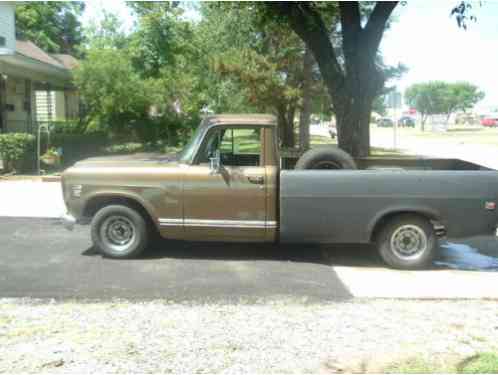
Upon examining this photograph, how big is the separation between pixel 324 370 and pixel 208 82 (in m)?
22.7

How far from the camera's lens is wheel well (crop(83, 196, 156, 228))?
24.3ft

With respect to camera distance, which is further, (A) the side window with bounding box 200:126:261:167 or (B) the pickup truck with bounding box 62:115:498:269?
(A) the side window with bounding box 200:126:261:167

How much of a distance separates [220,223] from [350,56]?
5355 millimetres

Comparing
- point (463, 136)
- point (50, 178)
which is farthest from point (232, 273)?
point (463, 136)

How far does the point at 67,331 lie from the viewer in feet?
16.2

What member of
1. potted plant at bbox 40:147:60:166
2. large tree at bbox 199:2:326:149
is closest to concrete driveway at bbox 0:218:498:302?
potted plant at bbox 40:147:60:166

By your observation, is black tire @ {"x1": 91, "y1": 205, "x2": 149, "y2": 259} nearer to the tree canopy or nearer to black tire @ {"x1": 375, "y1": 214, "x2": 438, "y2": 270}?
black tire @ {"x1": 375, "y1": 214, "x2": 438, "y2": 270}

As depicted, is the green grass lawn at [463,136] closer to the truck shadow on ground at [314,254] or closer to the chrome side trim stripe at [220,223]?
the truck shadow on ground at [314,254]

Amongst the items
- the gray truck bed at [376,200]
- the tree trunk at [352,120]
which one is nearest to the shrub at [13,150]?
the tree trunk at [352,120]

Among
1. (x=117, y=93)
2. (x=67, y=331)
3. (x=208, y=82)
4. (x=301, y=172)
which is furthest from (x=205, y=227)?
(x=208, y=82)

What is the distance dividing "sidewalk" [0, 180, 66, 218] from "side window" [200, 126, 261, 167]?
4394 mm

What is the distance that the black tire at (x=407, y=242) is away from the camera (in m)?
7.09

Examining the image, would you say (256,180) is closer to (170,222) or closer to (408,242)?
(170,222)

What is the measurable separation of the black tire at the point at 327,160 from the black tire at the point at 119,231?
2181mm
